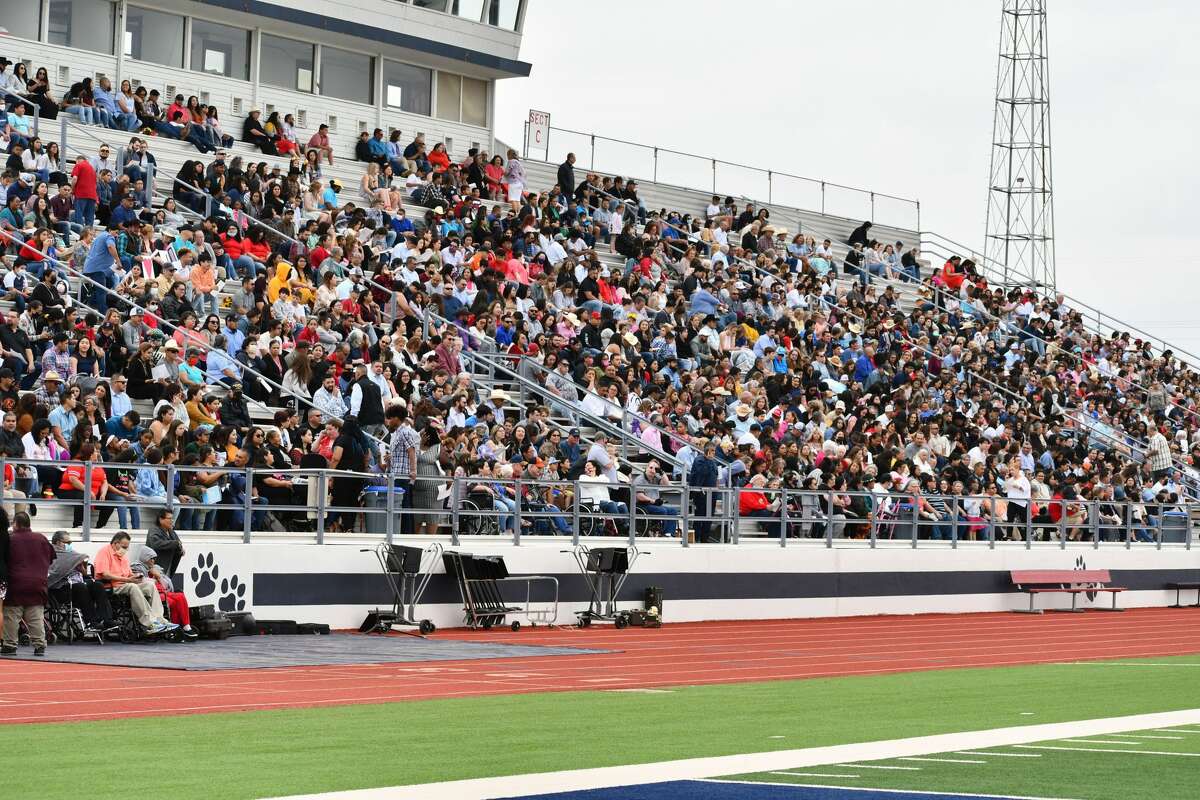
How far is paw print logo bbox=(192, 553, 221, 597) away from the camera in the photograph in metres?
20.9

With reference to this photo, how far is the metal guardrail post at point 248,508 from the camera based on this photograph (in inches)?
831

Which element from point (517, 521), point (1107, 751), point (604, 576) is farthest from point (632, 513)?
point (1107, 751)

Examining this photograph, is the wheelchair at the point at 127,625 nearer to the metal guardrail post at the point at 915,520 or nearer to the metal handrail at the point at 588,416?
the metal handrail at the point at 588,416

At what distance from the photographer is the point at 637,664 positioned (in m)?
19.5

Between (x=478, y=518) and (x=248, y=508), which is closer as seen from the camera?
(x=248, y=508)

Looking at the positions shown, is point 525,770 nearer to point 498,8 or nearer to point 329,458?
point 329,458

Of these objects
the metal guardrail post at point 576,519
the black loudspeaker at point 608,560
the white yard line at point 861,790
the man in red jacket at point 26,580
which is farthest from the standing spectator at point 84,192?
the white yard line at point 861,790

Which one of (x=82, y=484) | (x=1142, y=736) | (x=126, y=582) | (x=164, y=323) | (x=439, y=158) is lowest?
(x=1142, y=736)

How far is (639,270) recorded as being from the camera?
36375 millimetres

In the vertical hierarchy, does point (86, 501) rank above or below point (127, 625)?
above

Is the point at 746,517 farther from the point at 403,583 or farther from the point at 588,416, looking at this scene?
the point at 403,583

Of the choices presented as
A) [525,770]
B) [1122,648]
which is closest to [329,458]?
[1122,648]

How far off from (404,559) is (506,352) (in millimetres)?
7450

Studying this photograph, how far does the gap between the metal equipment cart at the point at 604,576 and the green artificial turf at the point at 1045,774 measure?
12.7 metres
